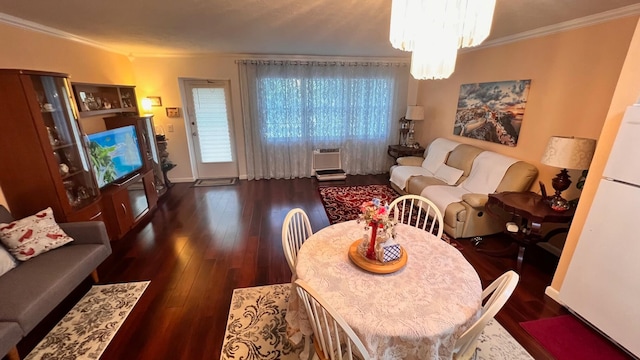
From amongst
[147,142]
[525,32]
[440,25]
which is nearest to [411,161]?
[525,32]

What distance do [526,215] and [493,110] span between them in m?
1.78

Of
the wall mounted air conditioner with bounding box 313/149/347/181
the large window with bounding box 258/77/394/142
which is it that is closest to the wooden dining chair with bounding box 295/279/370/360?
the wall mounted air conditioner with bounding box 313/149/347/181

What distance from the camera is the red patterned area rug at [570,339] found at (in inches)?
67.6

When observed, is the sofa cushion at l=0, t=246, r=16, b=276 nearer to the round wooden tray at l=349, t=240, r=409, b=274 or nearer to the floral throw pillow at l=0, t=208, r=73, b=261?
the floral throw pillow at l=0, t=208, r=73, b=261

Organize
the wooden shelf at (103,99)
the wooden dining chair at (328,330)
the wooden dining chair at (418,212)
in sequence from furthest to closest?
the wooden shelf at (103,99)
the wooden dining chair at (418,212)
the wooden dining chair at (328,330)

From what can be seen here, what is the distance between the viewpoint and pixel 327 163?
215 inches

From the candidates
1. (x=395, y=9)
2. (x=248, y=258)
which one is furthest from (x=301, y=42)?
(x=248, y=258)

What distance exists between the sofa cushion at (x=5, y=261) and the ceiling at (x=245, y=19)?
194 centimetres

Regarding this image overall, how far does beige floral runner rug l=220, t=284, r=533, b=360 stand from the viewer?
172 cm

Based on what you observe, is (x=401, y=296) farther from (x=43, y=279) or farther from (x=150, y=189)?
(x=150, y=189)

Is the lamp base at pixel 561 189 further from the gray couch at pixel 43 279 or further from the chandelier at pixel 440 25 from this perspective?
the gray couch at pixel 43 279

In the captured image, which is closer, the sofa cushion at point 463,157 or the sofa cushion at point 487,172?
the sofa cushion at point 487,172


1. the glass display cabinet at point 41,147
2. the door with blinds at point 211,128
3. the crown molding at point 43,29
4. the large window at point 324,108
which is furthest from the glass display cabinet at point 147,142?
the large window at point 324,108

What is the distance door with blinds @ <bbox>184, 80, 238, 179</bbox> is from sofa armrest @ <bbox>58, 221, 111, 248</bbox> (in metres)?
3.01
